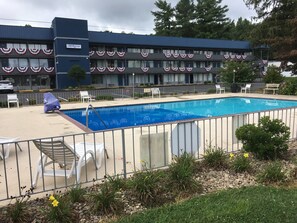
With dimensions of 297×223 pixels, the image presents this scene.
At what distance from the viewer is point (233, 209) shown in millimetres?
3133

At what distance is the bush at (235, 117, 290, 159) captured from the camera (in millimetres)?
5043

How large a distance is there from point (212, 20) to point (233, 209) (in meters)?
56.7

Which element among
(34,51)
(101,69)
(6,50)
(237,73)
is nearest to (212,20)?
(101,69)

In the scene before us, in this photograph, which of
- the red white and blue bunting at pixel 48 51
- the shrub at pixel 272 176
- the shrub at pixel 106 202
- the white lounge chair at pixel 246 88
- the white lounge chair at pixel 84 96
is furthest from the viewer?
the red white and blue bunting at pixel 48 51

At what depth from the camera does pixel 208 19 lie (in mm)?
54531

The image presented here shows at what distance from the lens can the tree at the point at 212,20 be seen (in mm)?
53844

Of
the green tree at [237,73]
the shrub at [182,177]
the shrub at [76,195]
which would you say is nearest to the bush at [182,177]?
the shrub at [182,177]

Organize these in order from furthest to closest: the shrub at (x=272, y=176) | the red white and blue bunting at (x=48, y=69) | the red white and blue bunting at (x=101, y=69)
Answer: the red white and blue bunting at (x=101, y=69) → the red white and blue bunting at (x=48, y=69) → the shrub at (x=272, y=176)

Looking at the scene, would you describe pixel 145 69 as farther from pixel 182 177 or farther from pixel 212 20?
pixel 182 177

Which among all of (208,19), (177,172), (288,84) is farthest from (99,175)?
→ (208,19)

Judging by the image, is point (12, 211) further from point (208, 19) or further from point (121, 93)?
point (208, 19)

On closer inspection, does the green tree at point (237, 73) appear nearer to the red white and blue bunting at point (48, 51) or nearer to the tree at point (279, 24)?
the tree at point (279, 24)

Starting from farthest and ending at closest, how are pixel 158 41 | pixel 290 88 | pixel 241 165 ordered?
pixel 158 41
pixel 290 88
pixel 241 165

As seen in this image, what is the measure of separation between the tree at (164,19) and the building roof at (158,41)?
446 inches
